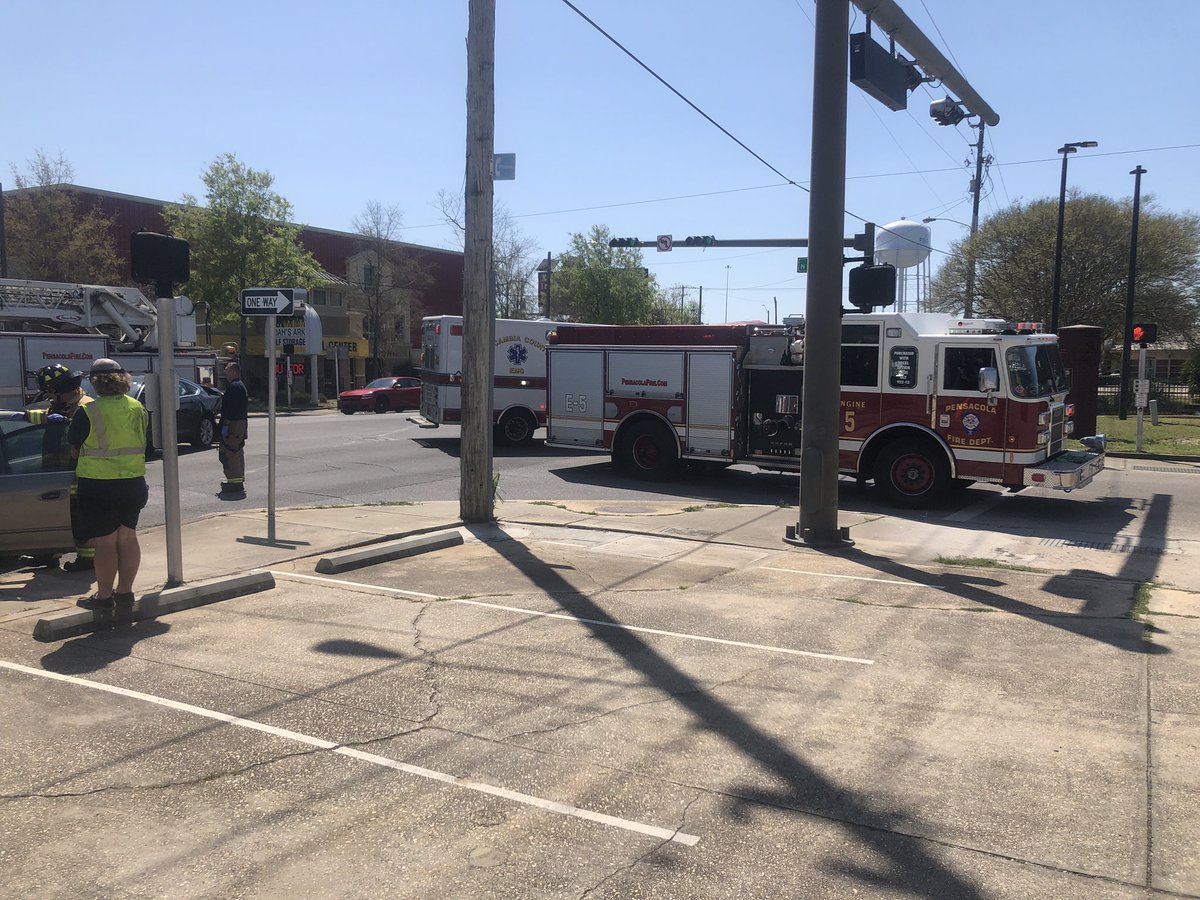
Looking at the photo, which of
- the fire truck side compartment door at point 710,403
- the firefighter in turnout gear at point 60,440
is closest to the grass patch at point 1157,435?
the fire truck side compartment door at point 710,403

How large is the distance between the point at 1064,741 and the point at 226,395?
11784mm

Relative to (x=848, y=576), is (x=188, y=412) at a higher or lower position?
higher

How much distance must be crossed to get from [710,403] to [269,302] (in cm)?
730

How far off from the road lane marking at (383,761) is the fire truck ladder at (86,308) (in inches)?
666

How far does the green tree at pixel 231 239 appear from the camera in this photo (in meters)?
41.3

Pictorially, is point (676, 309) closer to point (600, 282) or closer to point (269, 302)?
point (600, 282)

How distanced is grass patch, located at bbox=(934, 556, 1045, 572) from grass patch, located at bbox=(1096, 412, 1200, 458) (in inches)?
523

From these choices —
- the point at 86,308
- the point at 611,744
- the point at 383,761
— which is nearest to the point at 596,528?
the point at 611,744

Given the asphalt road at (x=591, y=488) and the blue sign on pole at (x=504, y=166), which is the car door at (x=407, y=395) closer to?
the asphalt road at (x=591, y=488)

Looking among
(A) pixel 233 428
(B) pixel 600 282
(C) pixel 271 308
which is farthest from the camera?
(B) pixel 600 282

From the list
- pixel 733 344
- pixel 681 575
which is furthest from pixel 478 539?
pixel 733 344

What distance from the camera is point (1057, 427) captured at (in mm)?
13445

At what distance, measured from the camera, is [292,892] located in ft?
11.3

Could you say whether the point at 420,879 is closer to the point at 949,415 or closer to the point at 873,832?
the point at 873,832
